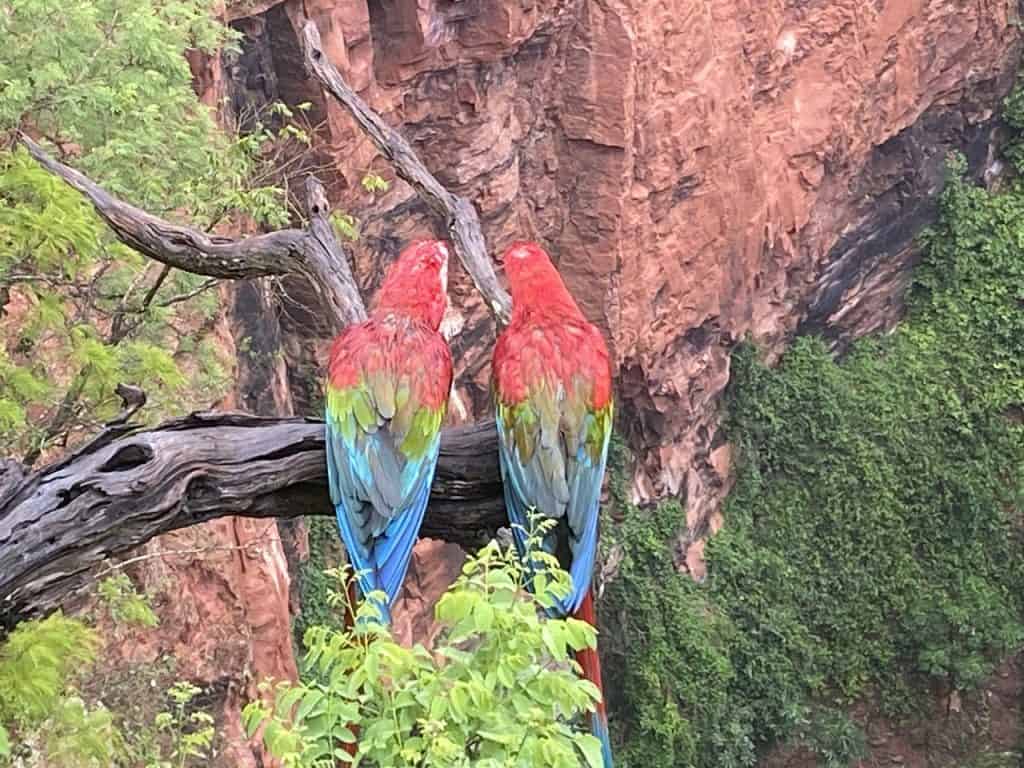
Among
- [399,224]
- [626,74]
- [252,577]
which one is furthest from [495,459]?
[626,74]

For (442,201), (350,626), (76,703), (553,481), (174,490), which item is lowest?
(76,703)

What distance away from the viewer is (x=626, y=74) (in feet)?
30.7

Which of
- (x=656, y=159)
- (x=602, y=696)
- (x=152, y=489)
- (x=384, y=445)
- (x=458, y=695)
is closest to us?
(x=458, y=695)

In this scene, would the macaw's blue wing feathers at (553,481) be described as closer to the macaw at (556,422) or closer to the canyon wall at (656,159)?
the macaw at (556,422)

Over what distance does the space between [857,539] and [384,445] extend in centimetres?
995

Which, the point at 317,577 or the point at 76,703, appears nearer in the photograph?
the point at 76,703

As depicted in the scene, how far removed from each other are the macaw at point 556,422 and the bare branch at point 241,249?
24.8 inches

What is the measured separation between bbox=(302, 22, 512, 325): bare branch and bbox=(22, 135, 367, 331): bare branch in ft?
1.49

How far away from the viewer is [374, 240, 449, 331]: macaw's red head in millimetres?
2803

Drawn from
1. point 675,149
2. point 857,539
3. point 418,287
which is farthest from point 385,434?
point 857,539

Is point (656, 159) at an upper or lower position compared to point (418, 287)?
lower

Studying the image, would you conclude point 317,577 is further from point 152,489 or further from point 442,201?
point 152,489

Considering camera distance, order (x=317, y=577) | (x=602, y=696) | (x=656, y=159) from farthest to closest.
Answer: (x=656, y=159), (x=317, y=577), (x=602, y=696)

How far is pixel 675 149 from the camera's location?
996cm
